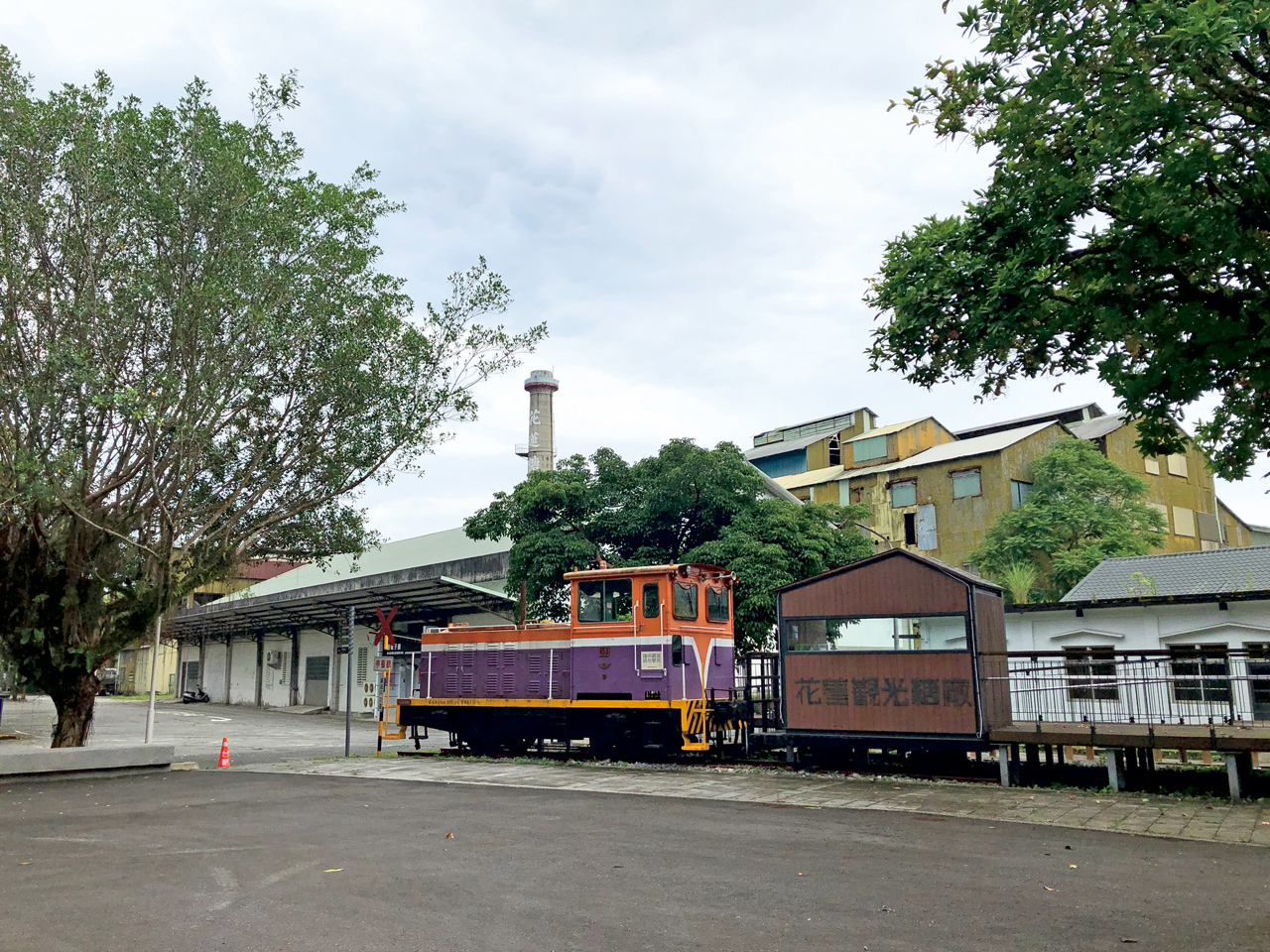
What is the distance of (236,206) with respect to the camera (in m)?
16.0

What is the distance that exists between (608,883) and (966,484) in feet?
124

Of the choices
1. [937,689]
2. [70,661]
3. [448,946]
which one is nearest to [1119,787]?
[937,689]

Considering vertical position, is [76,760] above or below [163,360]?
below

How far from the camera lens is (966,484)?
4175 centimetres

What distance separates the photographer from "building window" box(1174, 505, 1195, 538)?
140 feet

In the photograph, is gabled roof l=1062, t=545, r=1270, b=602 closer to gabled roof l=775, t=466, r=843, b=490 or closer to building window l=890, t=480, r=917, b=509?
building window l=890, t=480, r=917, b=509

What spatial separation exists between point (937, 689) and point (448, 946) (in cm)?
936

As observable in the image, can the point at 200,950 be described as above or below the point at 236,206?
below

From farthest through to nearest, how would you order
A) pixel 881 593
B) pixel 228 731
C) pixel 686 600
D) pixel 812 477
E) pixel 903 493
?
pixel 812 477
pixel 903 493
pixel 228 731
pixel 686 600
pixel 881 593

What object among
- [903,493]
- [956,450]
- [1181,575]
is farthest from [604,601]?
[956,450]

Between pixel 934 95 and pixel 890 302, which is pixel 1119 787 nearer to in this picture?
pixel 890 302

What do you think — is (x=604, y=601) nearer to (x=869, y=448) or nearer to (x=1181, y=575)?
(x=1181, y=575)

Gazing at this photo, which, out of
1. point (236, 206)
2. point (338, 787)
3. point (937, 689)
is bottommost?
point (338, 787)

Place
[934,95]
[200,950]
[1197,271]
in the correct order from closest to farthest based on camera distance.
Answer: [200,950], [1197,271], [934,95]
